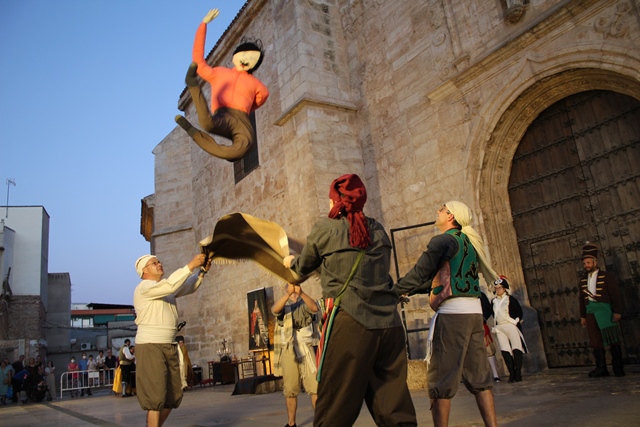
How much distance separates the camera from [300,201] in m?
10.7

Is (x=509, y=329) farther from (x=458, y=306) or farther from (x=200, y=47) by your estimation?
(x=200, y=47)

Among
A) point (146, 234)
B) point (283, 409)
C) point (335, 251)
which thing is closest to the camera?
point (335, 251)

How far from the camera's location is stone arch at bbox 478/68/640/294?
804cm

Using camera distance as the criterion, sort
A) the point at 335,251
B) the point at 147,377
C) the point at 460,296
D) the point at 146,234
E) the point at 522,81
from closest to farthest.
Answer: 1. the point at 335,251
2. the point at 460,296
3. the point at 147,377
4. the point at 522,81
5. the point at 146,234

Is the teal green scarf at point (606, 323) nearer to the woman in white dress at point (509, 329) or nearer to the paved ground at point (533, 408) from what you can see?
the paved ground at point (533, 408)

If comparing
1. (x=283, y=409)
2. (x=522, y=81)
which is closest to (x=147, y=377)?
(x=283, y=409)

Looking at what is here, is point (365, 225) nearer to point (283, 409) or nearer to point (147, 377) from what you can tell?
point (147, 377)

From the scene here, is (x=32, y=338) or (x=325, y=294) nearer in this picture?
(x=325, y=294)

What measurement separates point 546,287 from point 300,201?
5015 millimetres

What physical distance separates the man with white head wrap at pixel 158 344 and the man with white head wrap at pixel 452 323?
1.80m

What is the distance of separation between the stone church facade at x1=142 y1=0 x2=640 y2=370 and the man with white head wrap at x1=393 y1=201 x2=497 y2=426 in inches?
197

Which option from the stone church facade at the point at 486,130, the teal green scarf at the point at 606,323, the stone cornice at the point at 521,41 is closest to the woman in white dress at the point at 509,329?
the stone church facade at the point at 486,130

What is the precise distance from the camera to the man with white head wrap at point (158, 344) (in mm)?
4055

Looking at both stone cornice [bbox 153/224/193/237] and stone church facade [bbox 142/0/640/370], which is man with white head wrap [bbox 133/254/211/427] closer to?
stone church facade [bbox 142/0/640/370]
